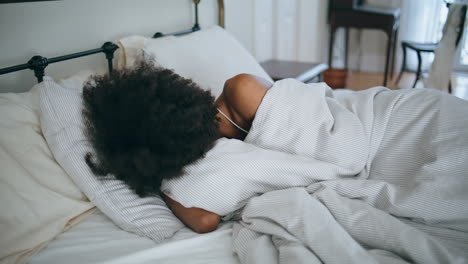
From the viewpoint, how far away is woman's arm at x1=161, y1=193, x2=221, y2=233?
3.29 ft

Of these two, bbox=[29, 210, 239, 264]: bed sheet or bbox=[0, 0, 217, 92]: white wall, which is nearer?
bbox=[29, 210, 239, 264]: bed sheet

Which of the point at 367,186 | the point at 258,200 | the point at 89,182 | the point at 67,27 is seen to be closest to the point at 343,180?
the point at 367,186

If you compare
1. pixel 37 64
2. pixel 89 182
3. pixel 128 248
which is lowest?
pixel 128 248

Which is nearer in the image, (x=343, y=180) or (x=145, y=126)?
(x=145, y=126)

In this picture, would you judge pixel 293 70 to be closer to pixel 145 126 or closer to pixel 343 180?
pixel 343 180

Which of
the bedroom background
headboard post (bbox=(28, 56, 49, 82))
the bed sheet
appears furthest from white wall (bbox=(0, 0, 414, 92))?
the bed sheet

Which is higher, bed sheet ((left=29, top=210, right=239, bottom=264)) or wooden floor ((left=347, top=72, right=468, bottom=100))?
bed sheet ((left=29, top=210, right=239, bottom=264))

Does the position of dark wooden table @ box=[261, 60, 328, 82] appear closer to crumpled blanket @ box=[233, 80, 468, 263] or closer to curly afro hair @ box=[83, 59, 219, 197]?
crumpled blanket @ box=[233, 80, 468, 263]

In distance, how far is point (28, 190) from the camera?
3.18 ft

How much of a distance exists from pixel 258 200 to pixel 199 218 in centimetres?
15

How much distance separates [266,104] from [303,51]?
2.82 metres

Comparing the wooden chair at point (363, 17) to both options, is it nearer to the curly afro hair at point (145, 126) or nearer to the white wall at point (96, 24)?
the white wall at point (96, 24)

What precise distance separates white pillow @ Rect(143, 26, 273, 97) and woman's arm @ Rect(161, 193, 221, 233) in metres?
0.53

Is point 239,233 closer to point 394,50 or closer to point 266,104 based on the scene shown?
point 266,104
